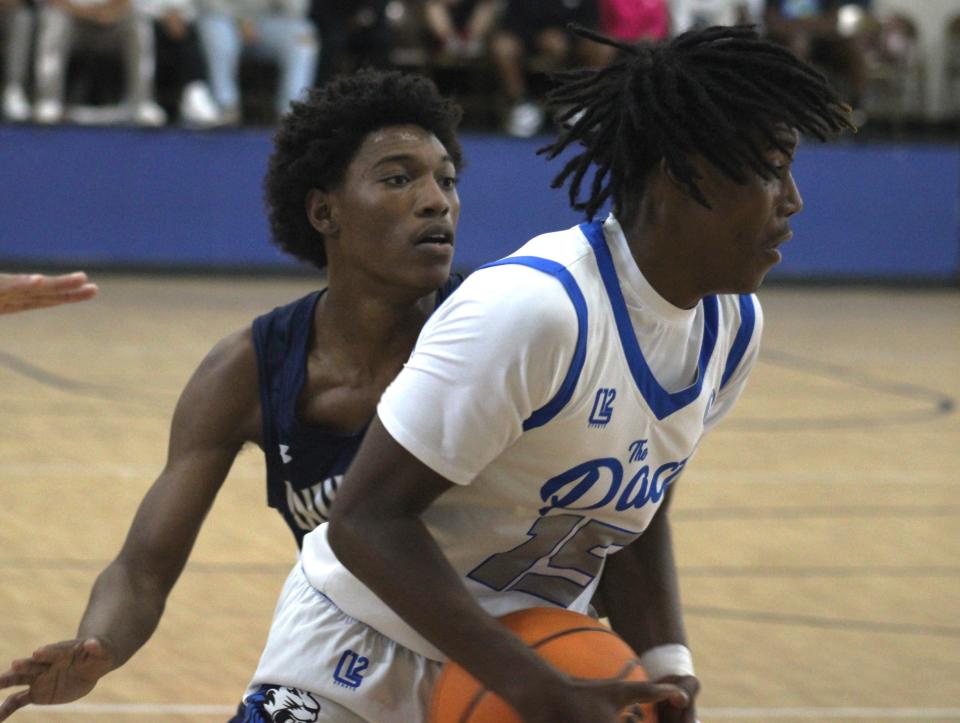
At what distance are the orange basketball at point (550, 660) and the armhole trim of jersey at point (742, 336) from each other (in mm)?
491

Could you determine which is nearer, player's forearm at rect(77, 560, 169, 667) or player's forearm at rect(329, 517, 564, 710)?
player's forearm at rect(329, 517, 564, 710)

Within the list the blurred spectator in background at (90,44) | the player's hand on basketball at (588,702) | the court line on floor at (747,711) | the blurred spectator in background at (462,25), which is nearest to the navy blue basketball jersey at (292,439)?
the player's hand on basketball at (588,702)

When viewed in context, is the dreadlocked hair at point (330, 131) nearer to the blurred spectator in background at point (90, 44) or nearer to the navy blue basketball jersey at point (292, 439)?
the navy blue basketball jersey at point (292, 439)

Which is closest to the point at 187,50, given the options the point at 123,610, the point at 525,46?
the point at 525,46

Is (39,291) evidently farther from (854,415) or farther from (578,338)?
(854,415)

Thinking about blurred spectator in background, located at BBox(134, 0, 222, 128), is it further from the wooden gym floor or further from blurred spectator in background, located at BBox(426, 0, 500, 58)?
the wooden gym floor

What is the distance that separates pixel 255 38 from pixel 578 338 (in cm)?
1071

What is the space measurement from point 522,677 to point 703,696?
6.77 feet

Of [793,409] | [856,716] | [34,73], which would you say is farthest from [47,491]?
[34,73]

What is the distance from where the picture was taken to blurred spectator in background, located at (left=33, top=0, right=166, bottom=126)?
1158 centimetres

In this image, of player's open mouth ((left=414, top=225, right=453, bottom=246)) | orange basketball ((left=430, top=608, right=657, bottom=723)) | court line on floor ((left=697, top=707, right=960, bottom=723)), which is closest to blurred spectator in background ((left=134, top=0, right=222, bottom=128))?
court line on floor ((left=697, top=707, right=960, bottom=723))

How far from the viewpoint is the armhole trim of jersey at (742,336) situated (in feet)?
7.91

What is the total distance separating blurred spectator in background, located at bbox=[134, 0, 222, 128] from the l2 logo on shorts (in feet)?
33.2

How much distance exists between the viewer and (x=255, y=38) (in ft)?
Answer: 40.0
